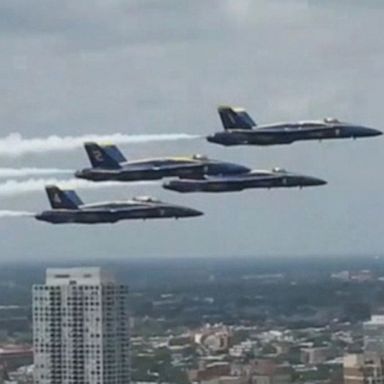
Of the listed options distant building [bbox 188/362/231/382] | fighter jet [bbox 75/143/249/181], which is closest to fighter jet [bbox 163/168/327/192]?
fighter jet [bbox 75/143/249/181]

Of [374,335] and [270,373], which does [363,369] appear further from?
[374,335]

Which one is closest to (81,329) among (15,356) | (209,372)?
(15,356)

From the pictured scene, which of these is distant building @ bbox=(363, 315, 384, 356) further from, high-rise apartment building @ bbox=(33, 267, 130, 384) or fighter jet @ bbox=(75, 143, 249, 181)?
fighter jet @ bbox=(75, 143, 249, 181)

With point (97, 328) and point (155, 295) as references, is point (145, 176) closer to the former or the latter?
point (97, 328)

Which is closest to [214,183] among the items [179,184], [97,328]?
[179,184]

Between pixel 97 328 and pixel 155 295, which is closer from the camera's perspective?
pixel 97 328

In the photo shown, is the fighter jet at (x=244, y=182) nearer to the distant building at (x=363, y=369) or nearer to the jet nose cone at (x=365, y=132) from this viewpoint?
the jet nose cone at (x=365, y=132)

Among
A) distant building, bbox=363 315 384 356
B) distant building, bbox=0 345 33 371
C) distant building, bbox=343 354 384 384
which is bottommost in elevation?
distant building, bbox=343 354 384 384
